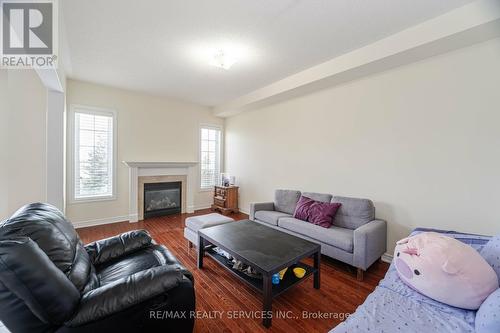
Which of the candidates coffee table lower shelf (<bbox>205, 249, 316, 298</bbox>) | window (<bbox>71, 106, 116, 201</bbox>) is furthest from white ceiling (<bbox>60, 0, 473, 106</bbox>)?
coffee table lower shelf (<bbox>205, 249, 316, 298</bbox>)

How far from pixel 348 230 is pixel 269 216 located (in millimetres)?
1187

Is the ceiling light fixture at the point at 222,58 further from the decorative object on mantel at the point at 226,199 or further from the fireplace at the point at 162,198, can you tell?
the fireplace at the point at 162,198

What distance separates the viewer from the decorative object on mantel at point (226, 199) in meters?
5.09

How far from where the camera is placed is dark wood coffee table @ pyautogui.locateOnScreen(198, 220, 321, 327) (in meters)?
1.74

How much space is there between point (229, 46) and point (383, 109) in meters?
2.18

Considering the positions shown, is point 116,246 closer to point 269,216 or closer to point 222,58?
point 269,216

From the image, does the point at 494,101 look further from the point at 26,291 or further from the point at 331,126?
the point at 26,291

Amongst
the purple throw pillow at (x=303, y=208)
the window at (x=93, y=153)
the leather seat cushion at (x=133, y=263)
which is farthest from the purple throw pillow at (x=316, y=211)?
the window at (x=93, y=153)

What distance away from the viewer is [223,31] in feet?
7.80

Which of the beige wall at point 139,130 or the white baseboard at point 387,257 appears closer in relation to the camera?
the white baseboard at point 387,257

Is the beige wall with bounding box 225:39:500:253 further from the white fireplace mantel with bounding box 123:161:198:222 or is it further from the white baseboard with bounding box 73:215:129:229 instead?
the white baseboard with bounding box 73:215:129:229

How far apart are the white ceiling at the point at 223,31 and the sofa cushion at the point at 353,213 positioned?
199cm

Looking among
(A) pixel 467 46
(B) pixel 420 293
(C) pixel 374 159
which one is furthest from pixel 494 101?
(B) pixel 420 293

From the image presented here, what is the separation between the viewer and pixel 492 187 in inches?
83.5
